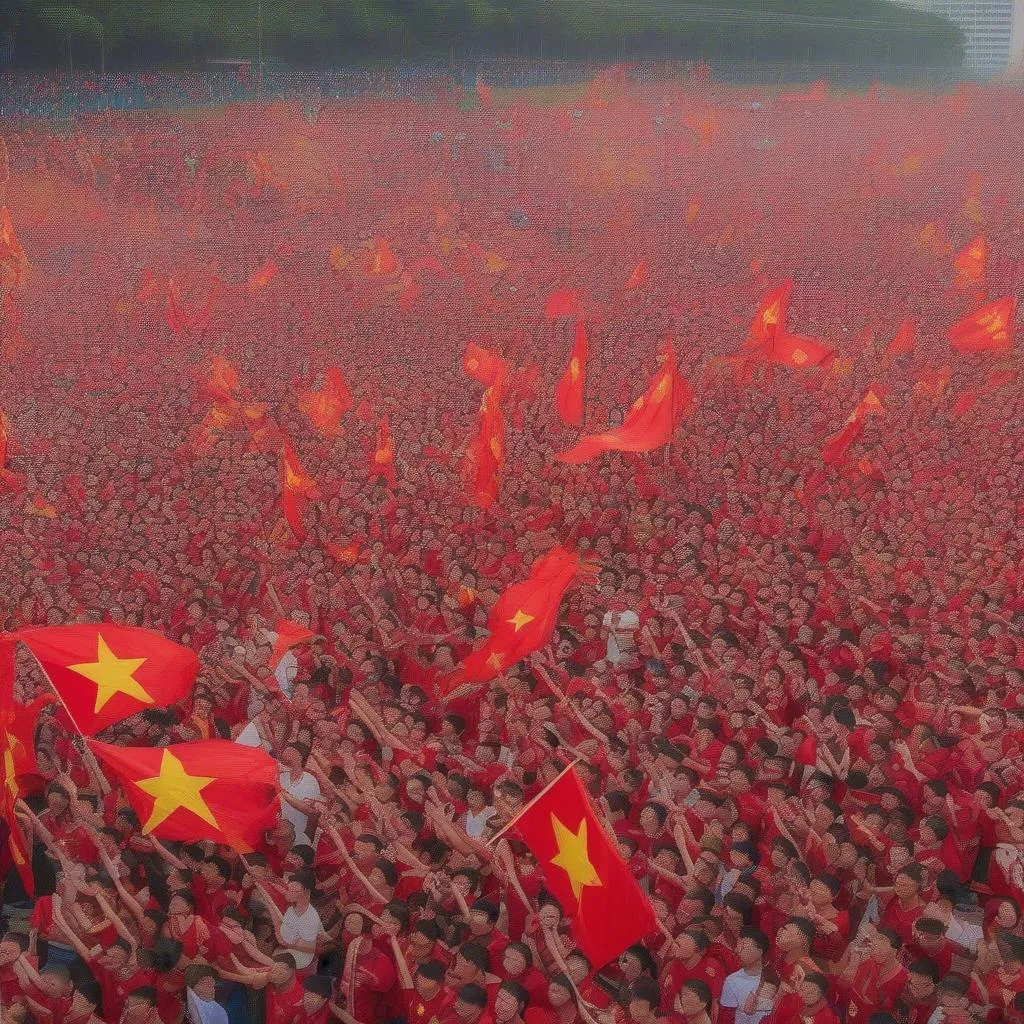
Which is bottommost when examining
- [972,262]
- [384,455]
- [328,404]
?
[384,455]

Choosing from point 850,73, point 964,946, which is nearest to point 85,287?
point 850,73

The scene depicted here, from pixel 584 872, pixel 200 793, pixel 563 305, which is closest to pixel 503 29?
pixel 563 305

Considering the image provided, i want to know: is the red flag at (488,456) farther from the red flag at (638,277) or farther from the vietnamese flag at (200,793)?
the vietnamese flag at (200,793)

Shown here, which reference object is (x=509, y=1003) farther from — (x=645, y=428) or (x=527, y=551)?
(x=645, y=428)

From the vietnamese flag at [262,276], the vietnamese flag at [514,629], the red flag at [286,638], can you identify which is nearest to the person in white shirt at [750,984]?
the vietnamese flag at [514,629]

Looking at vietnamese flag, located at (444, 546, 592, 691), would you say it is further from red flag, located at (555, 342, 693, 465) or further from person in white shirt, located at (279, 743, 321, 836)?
red flag, located at (555, 342, 693, 465)
